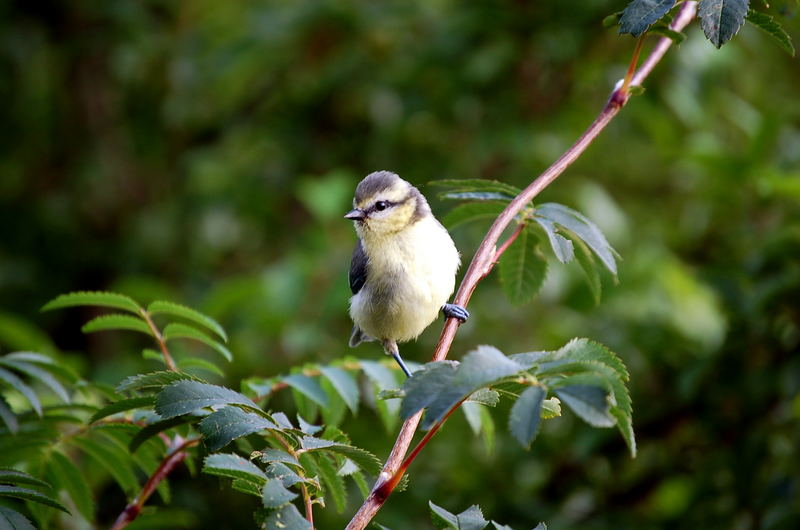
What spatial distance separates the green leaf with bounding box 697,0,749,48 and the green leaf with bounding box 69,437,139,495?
178cm

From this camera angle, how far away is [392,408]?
7.92 ft

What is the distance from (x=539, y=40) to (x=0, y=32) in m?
3.75

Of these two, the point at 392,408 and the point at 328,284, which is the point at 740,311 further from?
the point at 328,284

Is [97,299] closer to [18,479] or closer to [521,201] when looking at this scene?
[18,479]

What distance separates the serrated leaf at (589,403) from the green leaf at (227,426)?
0.55m

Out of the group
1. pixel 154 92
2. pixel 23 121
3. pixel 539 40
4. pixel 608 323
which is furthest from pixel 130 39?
pixel 608 323

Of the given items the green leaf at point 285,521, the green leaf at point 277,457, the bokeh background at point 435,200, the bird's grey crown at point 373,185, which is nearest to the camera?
the green leaf at point 285,521

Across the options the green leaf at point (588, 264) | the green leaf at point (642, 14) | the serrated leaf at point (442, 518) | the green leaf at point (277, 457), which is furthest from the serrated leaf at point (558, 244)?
the green leaf at point (277, 457)

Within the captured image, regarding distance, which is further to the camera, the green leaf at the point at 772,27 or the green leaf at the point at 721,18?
the green leaf at the point at 772,27

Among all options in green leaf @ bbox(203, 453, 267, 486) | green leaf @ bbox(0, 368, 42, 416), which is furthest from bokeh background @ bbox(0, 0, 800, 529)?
green leaf @ bbox(203, 453, 267, 486)

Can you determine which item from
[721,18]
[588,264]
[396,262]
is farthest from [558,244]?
[396,262]

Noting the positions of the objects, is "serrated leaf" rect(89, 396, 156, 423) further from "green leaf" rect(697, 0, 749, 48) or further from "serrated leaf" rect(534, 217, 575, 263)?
"green leaf" rect(697, 0, 749, 48)

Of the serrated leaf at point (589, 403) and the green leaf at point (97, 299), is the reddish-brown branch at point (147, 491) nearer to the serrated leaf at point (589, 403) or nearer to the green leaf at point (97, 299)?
the green leaf at point (97, 299)

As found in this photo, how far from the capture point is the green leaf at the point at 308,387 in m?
2.23
